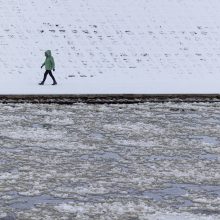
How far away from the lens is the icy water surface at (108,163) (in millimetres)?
9875

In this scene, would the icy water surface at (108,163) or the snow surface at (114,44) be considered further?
the snow surface at (114,44)

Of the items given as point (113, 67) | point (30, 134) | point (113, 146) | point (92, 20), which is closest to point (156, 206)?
point (113, 146)

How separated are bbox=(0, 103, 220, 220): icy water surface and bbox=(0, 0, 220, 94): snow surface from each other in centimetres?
601

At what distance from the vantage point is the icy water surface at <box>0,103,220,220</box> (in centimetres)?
988

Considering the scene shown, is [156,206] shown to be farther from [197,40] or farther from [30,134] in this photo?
[197,40]

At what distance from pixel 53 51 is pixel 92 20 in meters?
3.15

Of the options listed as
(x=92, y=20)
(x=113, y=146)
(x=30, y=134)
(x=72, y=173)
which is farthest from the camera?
(x=92, y=20)

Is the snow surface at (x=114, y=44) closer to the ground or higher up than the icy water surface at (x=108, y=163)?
higher up

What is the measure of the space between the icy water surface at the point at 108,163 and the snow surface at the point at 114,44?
6.01m

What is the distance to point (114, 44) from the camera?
1124 inches

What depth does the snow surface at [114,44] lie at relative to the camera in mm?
26000

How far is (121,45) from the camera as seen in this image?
1129 inches

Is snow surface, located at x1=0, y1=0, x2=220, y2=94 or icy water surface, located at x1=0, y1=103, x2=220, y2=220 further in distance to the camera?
snow surface, located at x1=0, y1=0, x2=220, y2=94

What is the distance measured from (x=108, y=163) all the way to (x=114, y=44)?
16446 mm
